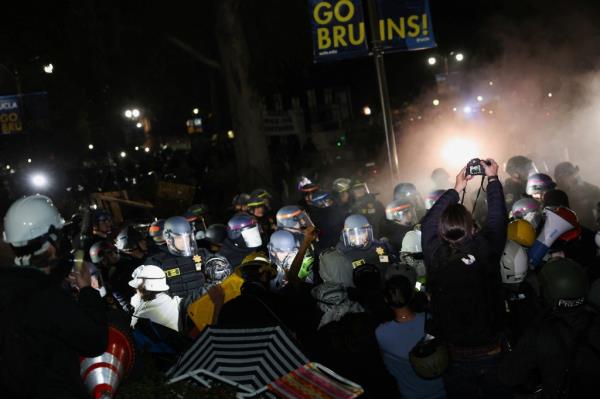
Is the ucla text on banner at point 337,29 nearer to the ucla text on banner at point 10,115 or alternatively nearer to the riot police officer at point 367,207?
the riot police officer at point 367,207

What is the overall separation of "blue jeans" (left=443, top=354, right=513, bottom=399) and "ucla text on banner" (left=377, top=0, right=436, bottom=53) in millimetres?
8220

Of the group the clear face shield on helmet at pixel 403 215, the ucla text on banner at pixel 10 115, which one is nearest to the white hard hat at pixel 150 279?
the clear face shield on helmet at pixel 403 215

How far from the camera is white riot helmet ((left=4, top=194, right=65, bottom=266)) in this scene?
3377mm

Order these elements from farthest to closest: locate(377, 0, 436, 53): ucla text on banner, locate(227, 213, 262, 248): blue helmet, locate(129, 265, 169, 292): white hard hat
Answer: locate(377, 0, 436, 53): ucla text on banner → locate(227, 213, 262, 248): blue helmet → locate(129, 265, 169, 292): white hard hat

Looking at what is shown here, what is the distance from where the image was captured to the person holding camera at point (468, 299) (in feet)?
12.0

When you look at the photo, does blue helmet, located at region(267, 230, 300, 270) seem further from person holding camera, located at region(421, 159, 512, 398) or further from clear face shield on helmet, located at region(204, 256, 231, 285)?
person holding camera, located at region(421, 159, 512, 398)

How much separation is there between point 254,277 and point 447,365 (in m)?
2.04

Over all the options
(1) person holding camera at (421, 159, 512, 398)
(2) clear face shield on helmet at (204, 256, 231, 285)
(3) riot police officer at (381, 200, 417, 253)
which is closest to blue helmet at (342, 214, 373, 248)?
(3) riot police officer at (381, 200, 417, 253)

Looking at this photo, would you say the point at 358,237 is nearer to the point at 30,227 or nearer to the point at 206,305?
the point at 206,305

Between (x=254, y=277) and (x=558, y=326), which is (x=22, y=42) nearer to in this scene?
(x=254, y=277)

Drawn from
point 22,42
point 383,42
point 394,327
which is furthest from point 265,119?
point 22,42

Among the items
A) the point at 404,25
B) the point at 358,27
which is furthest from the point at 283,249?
the point at 404,25

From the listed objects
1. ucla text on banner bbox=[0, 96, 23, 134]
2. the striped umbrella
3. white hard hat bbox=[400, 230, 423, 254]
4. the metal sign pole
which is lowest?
white hard hat bbox=[400, 230, 423, 254]

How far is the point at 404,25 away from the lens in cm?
1101
